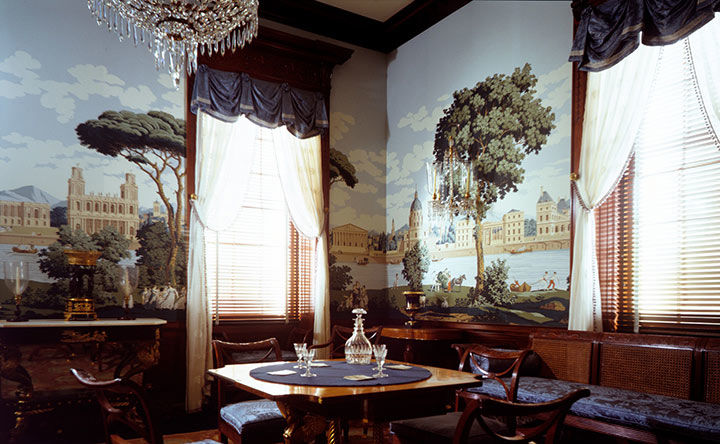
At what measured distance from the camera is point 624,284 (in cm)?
451

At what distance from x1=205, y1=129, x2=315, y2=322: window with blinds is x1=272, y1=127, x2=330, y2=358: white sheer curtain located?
0.35 ft

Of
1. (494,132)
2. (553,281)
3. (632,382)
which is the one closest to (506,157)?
(494,132)

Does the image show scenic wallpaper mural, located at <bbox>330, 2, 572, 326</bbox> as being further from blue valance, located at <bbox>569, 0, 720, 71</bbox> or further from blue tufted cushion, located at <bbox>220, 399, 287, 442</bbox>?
blue tufted cushion, located at <bbox>220, 399, 287, 442</bbox>

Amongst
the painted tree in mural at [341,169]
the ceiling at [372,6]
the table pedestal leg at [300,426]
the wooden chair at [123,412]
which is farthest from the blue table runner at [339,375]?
the ceiling at [372,6]

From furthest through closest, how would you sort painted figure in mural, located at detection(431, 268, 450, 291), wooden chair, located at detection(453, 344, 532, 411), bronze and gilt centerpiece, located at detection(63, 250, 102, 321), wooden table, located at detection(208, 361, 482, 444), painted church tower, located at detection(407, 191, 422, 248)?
painted church tower, located at detection(407, 191, 422, 248) < painted figure in mural, located at detection(431, 268, 450, 291) < bronze and gilt centerpiece, located at detection(63, 250, 102, 321) < wooden chair, located at detection(453, 344, 532, 411) < wooden table, located at detection(208, 361, 482, 444)

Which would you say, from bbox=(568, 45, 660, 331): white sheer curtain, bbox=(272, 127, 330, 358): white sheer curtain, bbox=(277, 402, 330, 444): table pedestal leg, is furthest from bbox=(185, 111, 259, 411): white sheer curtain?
bbox=(568, 45, 660, 331): white sheer curtain

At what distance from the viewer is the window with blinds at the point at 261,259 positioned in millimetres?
6109

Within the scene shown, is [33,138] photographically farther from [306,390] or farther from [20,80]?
[306,390]

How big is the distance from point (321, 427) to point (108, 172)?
12.3 feet

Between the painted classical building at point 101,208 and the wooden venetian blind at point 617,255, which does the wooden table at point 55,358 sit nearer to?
the painted classical building at point 101,208

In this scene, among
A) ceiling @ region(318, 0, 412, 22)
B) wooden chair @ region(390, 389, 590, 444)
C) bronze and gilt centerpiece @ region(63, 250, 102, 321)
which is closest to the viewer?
wooden chair @ region(390, 389, 590, 444)

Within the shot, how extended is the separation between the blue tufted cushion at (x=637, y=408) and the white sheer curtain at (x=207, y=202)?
3032 mm

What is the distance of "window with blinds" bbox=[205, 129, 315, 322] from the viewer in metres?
6.11

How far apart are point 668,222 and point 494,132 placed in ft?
6.82
